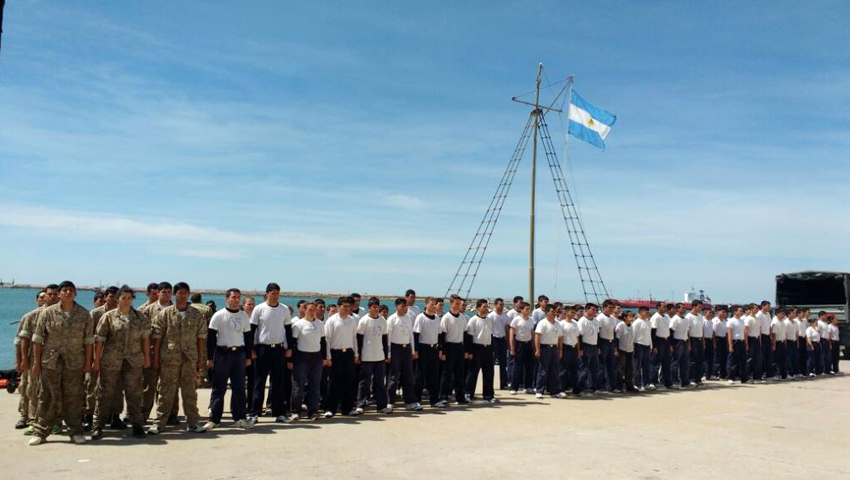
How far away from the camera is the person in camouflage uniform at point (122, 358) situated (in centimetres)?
798

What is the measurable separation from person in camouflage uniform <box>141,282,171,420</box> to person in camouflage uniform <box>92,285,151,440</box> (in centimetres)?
33

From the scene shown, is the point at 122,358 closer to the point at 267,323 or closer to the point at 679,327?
the point at 267,323

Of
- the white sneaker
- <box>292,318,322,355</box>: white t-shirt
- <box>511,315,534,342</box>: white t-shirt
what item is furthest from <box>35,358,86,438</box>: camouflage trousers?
<box>511,315,534,342</box>: white t-shirt

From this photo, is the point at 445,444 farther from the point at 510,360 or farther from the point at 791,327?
the point at 791,327

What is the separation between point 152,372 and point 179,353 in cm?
65

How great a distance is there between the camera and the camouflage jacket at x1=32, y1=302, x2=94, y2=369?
7.61 metres

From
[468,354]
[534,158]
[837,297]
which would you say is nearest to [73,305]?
[468,354]

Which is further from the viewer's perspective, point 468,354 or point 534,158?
point 534,158

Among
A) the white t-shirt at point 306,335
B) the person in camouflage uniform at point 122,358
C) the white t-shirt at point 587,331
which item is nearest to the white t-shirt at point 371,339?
the white t-shirt at point 306,335

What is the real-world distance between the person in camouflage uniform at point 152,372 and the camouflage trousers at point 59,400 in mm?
988

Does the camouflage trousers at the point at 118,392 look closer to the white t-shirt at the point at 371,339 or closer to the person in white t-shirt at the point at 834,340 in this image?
the white t-shirt at the point at 371,339

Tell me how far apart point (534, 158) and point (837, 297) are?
11875mm

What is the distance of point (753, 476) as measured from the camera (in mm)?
6500

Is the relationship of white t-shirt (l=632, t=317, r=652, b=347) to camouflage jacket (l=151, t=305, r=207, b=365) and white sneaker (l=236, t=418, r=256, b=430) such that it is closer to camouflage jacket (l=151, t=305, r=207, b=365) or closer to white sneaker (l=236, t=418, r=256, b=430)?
white sneaker (l=236, t=418, r=256, b=430)
